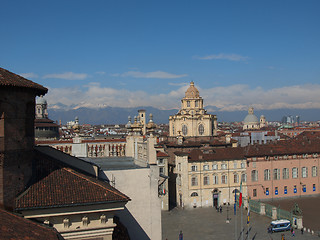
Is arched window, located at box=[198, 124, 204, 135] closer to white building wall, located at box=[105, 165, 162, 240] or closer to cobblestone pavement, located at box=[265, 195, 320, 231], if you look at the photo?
cobblestone pavement, located at box=[265, 195, 320, 231]

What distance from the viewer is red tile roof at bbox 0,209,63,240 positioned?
9.40 metres

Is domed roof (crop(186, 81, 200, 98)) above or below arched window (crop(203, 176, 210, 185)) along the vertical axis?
above

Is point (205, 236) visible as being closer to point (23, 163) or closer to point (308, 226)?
point (308, 226)

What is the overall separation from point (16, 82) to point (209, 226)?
4213cm

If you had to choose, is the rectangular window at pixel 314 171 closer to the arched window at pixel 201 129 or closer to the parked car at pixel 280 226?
the parked car at pixel 280 226

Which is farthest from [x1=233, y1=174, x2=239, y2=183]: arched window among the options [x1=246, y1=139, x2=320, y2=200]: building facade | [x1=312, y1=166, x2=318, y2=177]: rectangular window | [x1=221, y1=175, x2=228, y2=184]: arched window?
[x1=312, y1=166, x2=318, y2=177]: rectangular window

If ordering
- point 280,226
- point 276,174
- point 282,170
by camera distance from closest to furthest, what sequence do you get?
point 280,226
point 276,174
point 282,170

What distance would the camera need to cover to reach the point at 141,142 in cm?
2031

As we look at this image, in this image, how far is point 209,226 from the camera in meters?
49.6

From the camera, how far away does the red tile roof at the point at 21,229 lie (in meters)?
9.40

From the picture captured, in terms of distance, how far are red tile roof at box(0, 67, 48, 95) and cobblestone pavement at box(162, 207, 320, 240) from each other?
35.4m

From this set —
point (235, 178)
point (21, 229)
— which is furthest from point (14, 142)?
point (235, 178)

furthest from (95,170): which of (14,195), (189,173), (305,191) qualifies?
(305,191)

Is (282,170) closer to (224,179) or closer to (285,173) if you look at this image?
(285,173)
